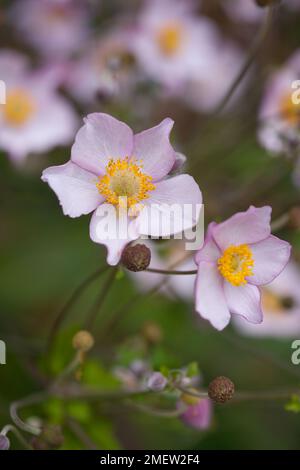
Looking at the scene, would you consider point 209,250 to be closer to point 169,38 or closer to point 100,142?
point 100,142

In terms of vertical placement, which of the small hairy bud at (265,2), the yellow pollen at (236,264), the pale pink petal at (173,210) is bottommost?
the yellow pollen at (236,264)

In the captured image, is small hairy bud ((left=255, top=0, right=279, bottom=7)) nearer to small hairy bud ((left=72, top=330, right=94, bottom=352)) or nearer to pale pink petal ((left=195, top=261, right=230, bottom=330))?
pale pink petal ((left=195, top=261, right=230, bottom=330))

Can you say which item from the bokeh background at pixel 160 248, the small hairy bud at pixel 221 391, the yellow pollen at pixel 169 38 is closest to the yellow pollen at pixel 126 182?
the small hairy bud at pixel 221 391

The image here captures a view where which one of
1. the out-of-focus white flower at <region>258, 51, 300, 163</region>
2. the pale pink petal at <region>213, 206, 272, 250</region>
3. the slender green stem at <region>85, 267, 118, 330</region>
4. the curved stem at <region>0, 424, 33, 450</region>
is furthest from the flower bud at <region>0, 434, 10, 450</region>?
the out-of-focus white flower at <region>258, 51, 300, 163</region>

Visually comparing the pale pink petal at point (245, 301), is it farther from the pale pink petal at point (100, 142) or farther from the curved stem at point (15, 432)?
the curved stem at point (15, 432)

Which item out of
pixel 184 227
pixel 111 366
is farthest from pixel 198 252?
pixel 111 366
